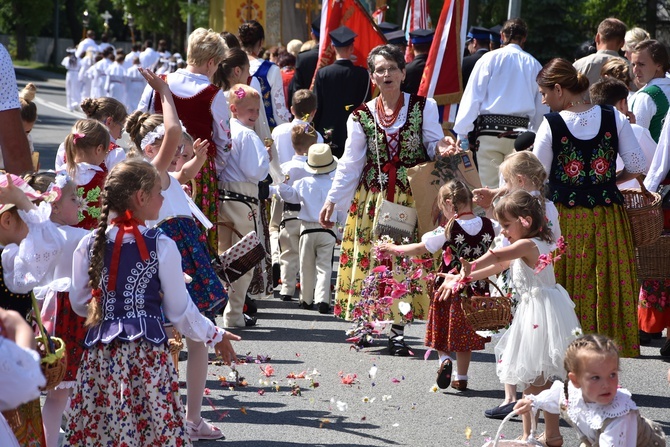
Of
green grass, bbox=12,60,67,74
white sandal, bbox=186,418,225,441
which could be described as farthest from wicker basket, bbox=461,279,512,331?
green grass, bbox=12,60,67,74

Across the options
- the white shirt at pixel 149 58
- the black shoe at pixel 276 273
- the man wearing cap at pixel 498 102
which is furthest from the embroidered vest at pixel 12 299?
the white shirt at pixel 149 58

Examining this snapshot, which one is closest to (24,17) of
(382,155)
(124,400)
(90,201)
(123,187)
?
(382,155)

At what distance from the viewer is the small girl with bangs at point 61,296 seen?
534 cm

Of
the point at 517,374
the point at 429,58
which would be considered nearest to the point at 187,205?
the point at 517,374

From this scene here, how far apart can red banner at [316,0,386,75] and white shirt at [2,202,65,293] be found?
28.7ft

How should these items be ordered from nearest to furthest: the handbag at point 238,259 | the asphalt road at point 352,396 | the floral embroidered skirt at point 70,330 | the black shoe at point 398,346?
the floral embroidered skirt at point 70,330 → the asphalt road at point 352,396 → the handbag at point 238,259 → the black shoe at point 398,346

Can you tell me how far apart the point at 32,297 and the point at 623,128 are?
3885 mm

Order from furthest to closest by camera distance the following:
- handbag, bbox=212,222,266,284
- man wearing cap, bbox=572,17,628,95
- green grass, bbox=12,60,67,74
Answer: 1. green grass, bbox=12,60,67,74
2. man wearing cap, bbox=572,17,628,95
3. handbag, bbox=212,222,266,284

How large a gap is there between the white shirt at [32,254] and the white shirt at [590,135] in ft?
10.9

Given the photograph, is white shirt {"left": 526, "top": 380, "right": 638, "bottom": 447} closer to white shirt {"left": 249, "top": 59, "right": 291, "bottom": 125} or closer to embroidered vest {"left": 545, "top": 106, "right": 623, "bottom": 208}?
embroidered vest {"left": 545, "top": 106, "right": 623, "bottom": 208}

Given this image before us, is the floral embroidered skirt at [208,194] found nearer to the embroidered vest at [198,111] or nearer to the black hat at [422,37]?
the embroidered vest at [198,111]

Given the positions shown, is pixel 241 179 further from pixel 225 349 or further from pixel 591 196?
pixel 225 349

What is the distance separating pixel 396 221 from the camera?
7840 mm

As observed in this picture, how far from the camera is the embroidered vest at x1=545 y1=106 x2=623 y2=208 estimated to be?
23.0 ft
